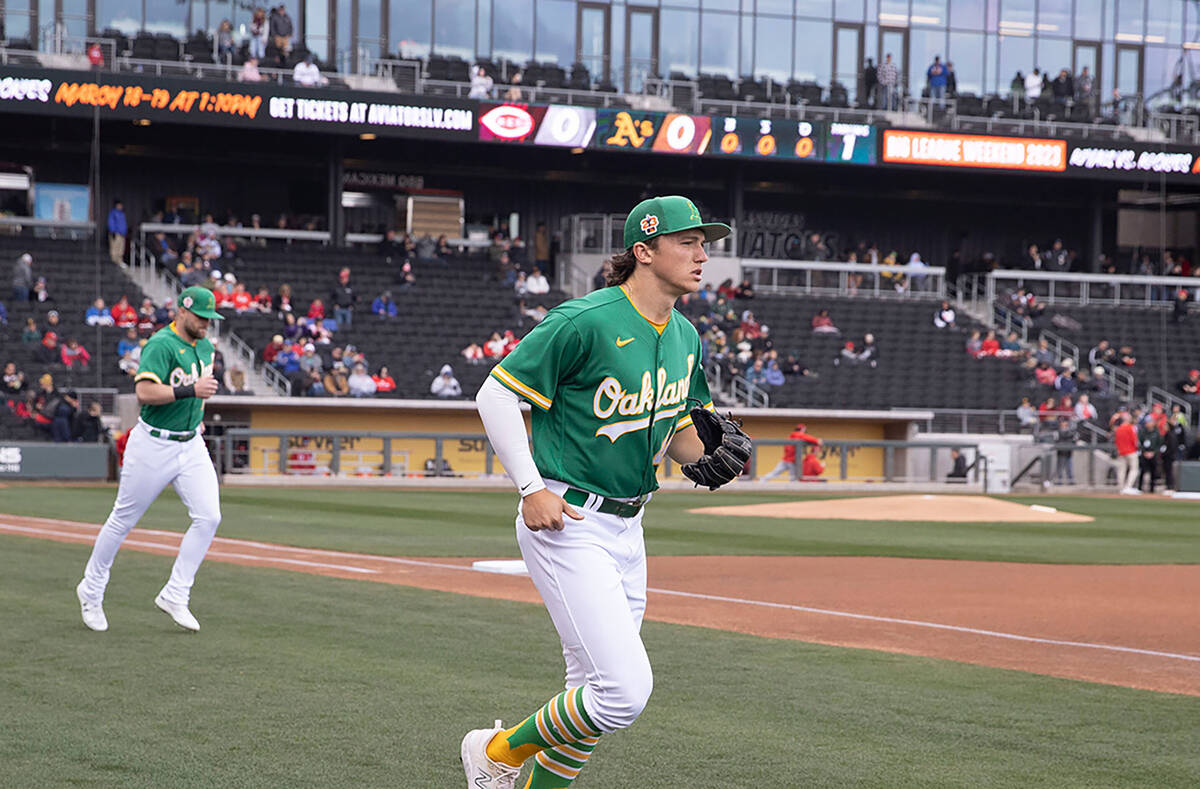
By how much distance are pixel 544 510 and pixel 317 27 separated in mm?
39782

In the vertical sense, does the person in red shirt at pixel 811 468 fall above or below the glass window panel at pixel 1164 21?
below

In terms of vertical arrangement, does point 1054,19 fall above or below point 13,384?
above

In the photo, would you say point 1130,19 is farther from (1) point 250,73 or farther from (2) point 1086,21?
(1) point 250,73

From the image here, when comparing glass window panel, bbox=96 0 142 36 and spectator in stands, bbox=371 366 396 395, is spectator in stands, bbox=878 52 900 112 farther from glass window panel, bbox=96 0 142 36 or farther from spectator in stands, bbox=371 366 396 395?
glass window panel, bbox=96 0 142 36

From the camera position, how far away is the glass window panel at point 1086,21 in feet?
162

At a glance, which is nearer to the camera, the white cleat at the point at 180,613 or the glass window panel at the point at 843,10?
the white cleat at the point at 180,613

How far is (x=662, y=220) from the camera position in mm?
5168

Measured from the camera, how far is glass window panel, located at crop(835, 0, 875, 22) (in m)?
47.4

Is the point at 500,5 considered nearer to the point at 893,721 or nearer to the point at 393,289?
the point at 393,289

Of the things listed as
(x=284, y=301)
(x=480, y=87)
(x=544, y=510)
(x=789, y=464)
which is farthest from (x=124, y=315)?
(x=544, y=510)

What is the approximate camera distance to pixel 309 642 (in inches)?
370

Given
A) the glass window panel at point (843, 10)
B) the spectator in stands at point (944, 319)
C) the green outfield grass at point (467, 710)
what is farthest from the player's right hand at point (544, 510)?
the glass window panel at point (843, 10)

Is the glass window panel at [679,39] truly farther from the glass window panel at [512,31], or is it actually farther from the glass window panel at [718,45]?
the glass window panel at [512,31]

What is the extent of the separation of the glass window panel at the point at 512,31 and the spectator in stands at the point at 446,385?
45.9 ft
